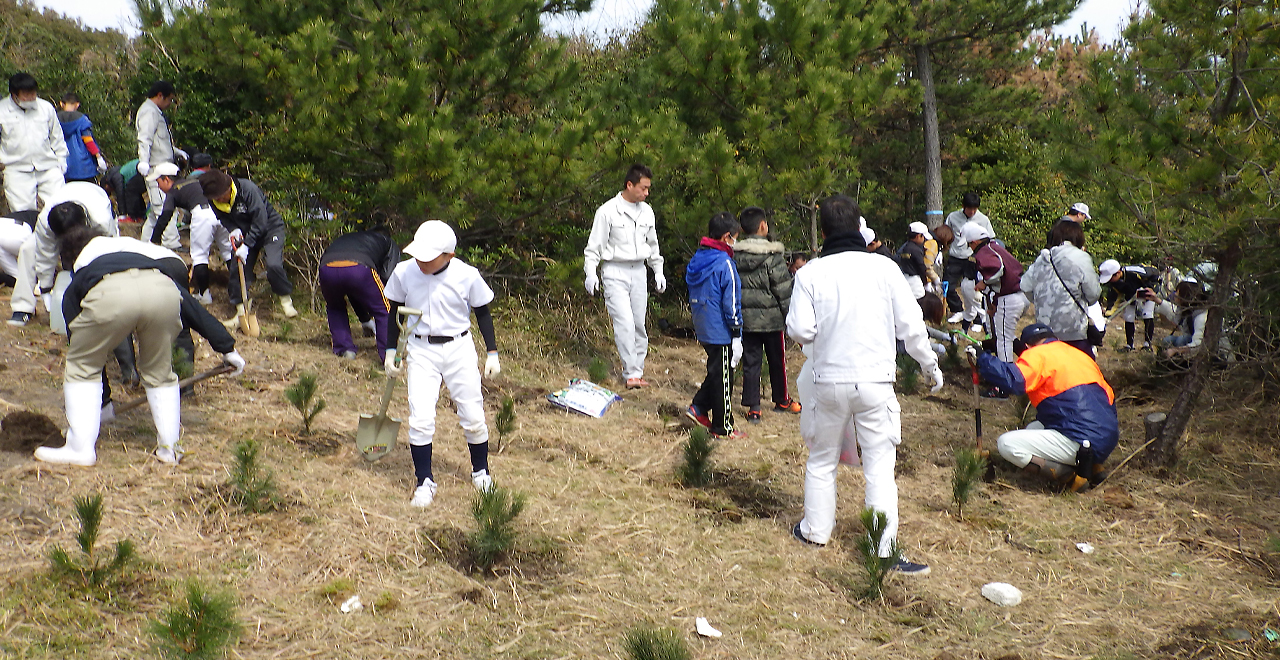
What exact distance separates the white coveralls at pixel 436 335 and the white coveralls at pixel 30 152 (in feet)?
16.2

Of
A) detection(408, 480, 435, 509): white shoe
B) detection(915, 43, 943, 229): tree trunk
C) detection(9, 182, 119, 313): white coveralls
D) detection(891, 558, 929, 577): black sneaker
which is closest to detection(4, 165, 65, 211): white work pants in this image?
detection(9, 182, 119, 313): white coveralls

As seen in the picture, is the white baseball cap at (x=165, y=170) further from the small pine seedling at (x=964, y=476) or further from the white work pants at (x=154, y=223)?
the small pine seedling at (x=964, y=476)

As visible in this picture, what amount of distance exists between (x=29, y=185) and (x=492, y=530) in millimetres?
6218

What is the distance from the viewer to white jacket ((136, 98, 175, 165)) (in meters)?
8.11

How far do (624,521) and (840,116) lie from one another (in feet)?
19.8

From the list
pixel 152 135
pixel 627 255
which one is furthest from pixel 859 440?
pixel 152 135

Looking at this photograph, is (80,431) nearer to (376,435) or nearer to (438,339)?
(376,435)

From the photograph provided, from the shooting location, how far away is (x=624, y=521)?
4797mm

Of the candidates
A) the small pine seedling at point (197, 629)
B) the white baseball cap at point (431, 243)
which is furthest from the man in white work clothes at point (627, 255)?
the small pine seedling at point (197, 629)

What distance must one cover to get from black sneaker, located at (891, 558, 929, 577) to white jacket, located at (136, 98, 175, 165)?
7.40 meters

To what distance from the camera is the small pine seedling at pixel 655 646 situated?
3102 millimetres

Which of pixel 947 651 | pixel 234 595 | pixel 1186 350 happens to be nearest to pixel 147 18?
pixel 234 595

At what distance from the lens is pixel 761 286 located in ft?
21.4

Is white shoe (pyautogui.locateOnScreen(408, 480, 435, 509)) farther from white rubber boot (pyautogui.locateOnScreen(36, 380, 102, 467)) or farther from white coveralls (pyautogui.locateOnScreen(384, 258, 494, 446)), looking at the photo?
white rubber boot (pyautogui.locateOnScreen(36, 380, 102, 467))
